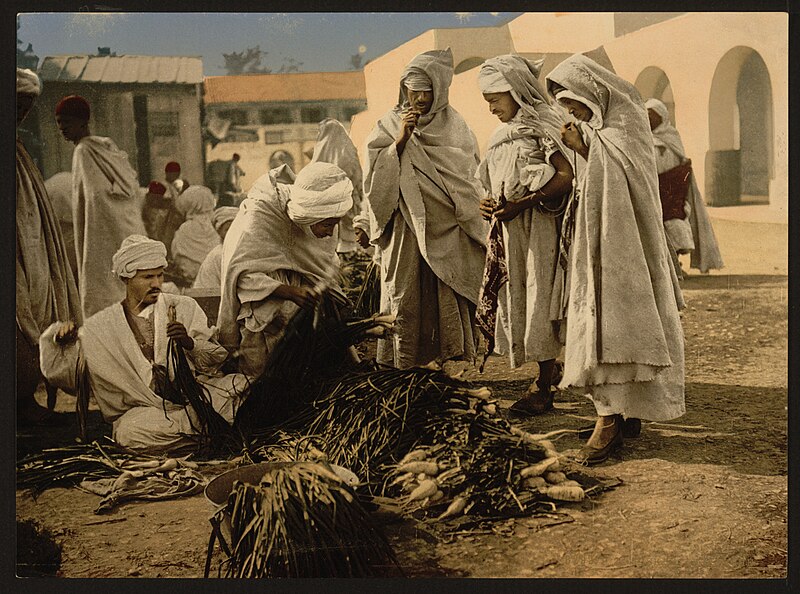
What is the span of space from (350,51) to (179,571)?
2.28 metres

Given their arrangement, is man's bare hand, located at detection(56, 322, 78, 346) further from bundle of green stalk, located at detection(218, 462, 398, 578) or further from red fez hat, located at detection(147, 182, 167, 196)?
bundle of green stalk, located at detection(218, 462, 398, 578)

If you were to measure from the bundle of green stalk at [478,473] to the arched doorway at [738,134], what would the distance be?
132 cm

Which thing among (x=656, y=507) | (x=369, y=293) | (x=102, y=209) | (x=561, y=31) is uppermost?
(x=561, y=31)

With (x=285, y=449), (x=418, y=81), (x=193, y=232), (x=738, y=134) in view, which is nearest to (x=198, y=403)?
(x=285, y=449)

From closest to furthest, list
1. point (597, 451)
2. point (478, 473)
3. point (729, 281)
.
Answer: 1. point (478, 473)
2. point (597, 451)
3. point (729, 281)

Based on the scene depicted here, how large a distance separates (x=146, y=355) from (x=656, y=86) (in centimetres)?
246

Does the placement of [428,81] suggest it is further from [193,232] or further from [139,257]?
[139,257]

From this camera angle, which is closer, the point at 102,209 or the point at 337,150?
the point at 337,150

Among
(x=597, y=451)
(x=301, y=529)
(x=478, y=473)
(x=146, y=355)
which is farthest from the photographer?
(x=146, y=355)

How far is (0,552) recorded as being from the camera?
468cm

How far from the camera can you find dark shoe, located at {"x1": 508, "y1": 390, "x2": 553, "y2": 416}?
14.8 feet

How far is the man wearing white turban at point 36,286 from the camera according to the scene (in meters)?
4.66

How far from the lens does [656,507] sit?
14.3ft

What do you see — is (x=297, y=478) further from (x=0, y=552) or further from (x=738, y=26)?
(x=738, y=26)
